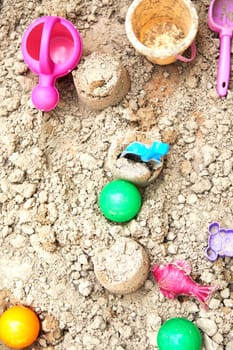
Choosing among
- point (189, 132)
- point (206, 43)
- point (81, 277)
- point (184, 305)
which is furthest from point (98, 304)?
point (206, 43)

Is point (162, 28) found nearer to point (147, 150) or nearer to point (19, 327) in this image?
point (147, 150)

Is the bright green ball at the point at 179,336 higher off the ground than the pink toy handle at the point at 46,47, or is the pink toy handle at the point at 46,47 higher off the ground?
the pink toy handle at the point at 46,47

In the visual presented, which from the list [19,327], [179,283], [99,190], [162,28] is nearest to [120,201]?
[99,190]

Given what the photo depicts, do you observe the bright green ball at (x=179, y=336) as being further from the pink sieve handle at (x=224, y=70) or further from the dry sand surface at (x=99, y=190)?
the pink sieve handle at (x=224, y=70)

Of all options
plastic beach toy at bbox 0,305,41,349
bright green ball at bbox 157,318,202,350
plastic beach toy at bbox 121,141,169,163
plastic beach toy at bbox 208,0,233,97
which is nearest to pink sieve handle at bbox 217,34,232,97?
plastic beach toy at bbox 208,0,233,97

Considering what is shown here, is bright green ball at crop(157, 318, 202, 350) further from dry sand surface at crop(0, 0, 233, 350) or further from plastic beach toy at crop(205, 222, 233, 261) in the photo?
plastic beach toy at crop(205, 222, 233, 261)

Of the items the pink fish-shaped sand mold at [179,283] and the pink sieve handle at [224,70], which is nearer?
the pink fish-shaped sand mold at [179,283]

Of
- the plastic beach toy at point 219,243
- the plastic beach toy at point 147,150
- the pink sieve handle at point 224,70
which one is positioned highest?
the pink sieve handle at point 224,70

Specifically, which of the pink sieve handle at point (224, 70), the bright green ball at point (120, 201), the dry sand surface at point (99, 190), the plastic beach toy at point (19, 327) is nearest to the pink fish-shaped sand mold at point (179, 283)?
the dry sand surface at point (99, 190)
